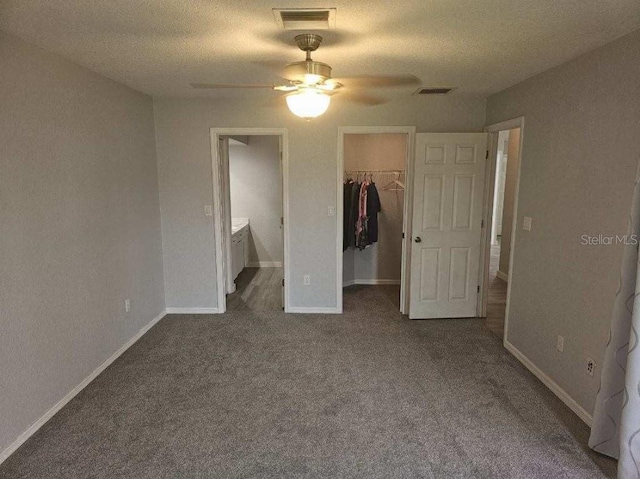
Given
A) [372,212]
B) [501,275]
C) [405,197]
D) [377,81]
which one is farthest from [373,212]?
[501,275]

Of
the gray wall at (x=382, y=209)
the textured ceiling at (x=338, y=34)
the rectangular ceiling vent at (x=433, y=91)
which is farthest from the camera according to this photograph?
the gray wall at (x=382, y=209)

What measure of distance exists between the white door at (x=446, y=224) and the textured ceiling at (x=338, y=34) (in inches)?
37.7

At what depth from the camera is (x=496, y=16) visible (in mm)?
1976

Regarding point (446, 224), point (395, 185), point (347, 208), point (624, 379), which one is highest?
point (395, 185)

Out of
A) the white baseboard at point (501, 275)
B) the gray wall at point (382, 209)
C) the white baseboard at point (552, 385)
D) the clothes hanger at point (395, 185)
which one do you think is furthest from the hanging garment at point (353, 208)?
the white baseboard at point (501, 275)

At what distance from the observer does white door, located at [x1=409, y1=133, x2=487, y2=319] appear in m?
3.99

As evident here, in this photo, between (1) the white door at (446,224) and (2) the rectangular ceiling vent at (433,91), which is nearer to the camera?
(2) the rectangular ceiling vent at (433,91)

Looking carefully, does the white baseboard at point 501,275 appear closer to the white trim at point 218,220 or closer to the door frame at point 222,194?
the door frame at point 222,194

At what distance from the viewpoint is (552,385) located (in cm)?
286

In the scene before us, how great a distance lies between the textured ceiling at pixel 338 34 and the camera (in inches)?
73.4

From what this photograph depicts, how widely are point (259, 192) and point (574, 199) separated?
4.87 m

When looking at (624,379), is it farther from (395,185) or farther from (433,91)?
(395,185)

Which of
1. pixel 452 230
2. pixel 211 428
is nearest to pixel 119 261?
pixel 211 428

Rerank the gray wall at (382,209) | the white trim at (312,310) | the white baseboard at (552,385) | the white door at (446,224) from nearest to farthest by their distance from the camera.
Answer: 1. the white baseboard at (552,385)
2. the white door at (446,224)
3. the white trim at (312,310)
4. the gray wall at (382,209)
